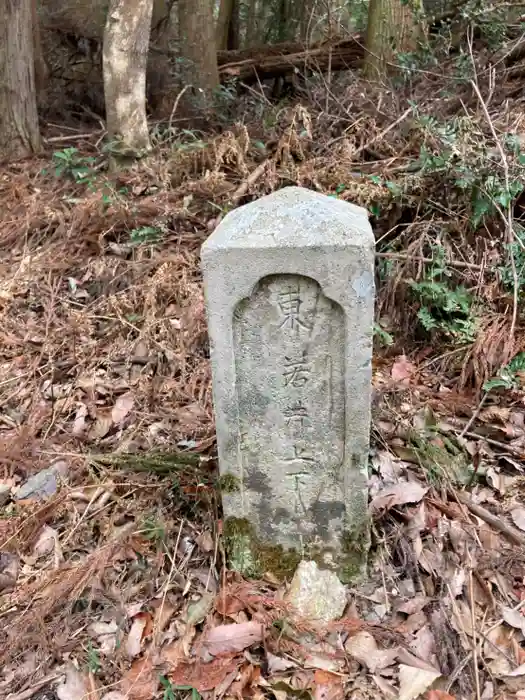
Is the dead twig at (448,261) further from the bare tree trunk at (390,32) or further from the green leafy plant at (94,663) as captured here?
the green leafy plant at (94,663)

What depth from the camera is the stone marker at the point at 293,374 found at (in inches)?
77.0

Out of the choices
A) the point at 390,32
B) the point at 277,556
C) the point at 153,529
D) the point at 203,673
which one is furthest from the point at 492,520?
the point at 390,32

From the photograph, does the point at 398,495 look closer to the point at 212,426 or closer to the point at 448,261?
the point at 212,426

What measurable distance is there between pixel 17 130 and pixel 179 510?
473cm

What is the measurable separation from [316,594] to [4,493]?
1.70 metres

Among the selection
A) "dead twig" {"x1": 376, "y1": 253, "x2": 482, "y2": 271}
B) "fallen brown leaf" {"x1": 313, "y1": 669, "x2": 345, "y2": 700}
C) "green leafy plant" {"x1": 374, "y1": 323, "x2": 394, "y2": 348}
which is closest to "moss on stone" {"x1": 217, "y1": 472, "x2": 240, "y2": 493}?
"fallen brown leaf" {"x1": 313, "y1": 669, "x2": 345, "y2": 700}

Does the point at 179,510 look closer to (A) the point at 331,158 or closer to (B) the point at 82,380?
(B) the point at 82,380

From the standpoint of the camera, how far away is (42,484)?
9.95 ft

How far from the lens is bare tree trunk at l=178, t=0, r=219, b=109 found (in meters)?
6.16

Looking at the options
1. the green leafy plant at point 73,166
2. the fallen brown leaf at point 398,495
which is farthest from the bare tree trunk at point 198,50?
the fallen brown leaf at point 398,495

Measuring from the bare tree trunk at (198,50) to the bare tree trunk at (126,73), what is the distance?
122 centimetres

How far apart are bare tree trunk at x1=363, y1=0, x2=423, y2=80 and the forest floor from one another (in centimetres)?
47

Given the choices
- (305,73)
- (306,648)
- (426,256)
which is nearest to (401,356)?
(426,256)

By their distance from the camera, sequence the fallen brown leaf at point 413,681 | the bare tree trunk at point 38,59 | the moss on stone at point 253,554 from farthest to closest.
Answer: the bare tree trunk at point 38,59, the moss on stone at point 253,554, the fallen brown leaf at point 413,681
